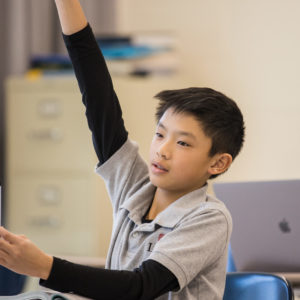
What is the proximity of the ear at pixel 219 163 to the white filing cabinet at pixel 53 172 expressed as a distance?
201cm

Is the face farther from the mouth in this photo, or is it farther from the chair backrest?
the chair backrest

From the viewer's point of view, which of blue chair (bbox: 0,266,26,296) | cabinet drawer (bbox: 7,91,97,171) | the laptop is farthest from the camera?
cabinet drawer (bbox: 7,91,97,171)

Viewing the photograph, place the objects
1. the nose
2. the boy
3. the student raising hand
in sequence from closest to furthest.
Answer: the student raising hand, the boy, the nose

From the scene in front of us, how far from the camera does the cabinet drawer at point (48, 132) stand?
128 inches

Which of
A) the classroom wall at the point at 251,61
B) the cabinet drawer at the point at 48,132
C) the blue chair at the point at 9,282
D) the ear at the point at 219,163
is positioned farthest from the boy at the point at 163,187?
the classroom wall at the point at 251,61

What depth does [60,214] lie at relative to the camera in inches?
130

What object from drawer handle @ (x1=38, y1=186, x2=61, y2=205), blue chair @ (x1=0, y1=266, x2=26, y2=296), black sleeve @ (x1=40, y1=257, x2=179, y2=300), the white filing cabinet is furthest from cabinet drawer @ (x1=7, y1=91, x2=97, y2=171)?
black sleeve @ (x1=40, y1=257, x2=179, y2=300)

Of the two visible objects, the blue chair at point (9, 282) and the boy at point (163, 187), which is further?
the blue chair at point (9, 282)

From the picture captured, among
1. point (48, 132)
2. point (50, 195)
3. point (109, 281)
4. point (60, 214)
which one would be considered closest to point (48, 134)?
point (48, 132)

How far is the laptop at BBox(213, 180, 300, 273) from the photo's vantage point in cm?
165

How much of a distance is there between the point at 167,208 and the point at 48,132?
214 centimetres

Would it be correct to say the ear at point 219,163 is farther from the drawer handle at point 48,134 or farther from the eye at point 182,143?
the drawer handle at point 48,134

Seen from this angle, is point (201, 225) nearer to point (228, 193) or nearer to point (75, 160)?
point (228, 193)

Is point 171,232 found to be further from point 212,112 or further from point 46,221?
point 46,221
